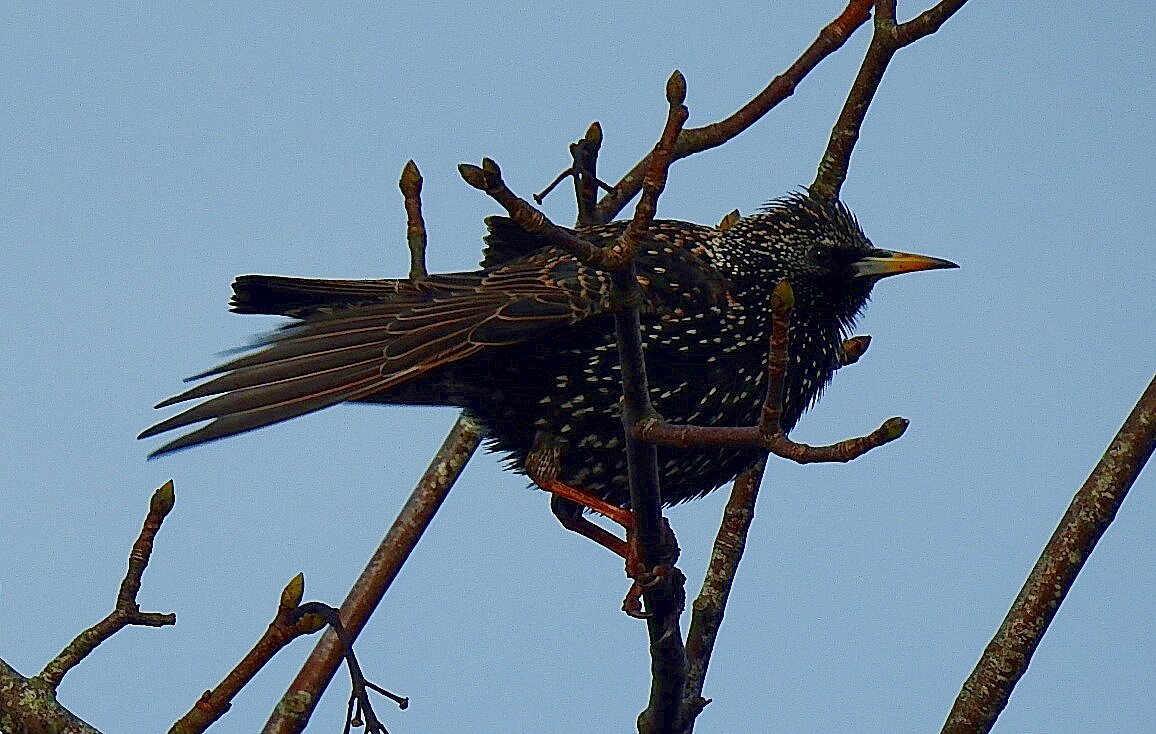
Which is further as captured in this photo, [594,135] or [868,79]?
[868,79]

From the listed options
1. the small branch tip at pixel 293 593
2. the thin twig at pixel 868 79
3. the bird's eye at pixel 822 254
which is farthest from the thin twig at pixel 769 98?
the small branch tip at pixel 293 593

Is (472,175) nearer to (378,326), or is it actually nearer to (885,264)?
(378,326)

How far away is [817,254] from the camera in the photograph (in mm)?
5125

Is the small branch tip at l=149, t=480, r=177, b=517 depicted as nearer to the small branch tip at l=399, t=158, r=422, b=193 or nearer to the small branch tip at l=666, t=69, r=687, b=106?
the small branch tip at l=666, t=69, r=687, b=106

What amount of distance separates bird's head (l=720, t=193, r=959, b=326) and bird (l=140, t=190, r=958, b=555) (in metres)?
0.04

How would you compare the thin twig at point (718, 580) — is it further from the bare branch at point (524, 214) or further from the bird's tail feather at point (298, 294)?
the bare branch at point (524, 214)

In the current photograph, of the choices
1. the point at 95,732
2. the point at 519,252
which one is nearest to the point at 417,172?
the point at 519,252

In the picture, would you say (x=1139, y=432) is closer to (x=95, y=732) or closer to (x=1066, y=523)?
(x=1066, y=523)

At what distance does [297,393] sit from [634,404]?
110cm

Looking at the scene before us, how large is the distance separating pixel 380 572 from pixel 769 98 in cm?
180

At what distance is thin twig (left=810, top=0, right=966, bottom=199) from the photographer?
4.81 metres

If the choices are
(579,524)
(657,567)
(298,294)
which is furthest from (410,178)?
(657,567)

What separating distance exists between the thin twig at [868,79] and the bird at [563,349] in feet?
1.73

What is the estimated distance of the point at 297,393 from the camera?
4.09 metres
